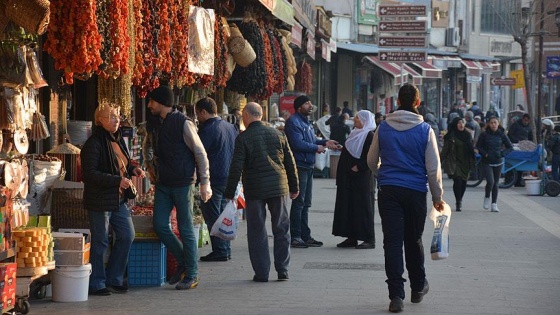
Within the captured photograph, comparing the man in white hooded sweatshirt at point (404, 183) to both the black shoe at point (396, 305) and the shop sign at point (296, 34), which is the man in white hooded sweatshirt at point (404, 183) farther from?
the shop sign at point (296, 34)

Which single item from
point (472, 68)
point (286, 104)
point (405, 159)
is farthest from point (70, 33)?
point (472, 68)

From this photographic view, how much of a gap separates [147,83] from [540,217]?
9337 mm

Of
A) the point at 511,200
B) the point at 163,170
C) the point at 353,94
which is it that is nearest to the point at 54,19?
the point at 163,170

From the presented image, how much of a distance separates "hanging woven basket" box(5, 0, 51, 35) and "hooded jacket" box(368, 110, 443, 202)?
2990 millimetres

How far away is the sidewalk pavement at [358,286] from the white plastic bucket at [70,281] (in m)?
0.10

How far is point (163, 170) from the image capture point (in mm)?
10898

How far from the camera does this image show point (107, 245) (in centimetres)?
1052

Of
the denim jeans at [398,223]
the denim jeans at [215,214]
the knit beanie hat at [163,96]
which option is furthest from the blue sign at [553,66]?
the denim jeans at [398,223]

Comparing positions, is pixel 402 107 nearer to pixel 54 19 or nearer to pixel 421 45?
pixel 54 19

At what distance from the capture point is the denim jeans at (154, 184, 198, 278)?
429 inches

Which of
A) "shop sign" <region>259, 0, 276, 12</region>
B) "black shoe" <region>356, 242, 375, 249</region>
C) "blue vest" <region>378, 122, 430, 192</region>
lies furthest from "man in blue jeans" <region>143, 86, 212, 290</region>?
"shop sign" <region>259, 0, 276, 12</region>

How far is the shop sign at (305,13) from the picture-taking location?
75.6ft

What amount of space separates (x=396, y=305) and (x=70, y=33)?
3.38 m

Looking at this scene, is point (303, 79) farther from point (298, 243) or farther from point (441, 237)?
point (441, 237)
